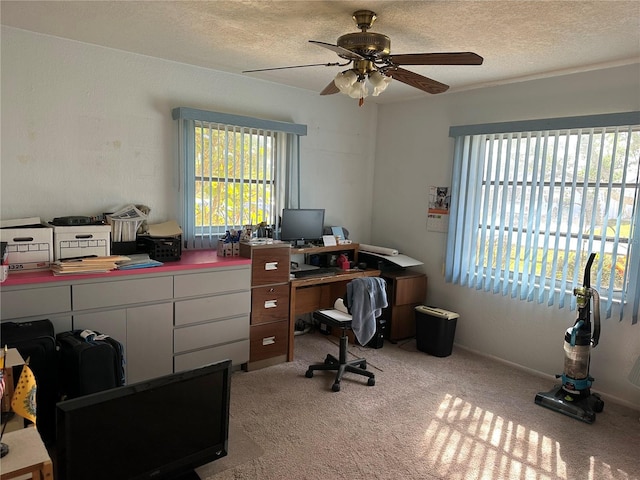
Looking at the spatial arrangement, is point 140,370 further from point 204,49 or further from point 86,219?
point 204,49

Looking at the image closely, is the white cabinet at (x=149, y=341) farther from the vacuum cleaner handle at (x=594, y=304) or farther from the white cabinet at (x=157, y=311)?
the vacuum cleaner handle at (x=594, y=304)

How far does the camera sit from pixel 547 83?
3453mm

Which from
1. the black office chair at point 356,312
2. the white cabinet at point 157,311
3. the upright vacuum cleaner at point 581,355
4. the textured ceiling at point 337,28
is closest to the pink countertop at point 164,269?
the white cabinet at point 157,311

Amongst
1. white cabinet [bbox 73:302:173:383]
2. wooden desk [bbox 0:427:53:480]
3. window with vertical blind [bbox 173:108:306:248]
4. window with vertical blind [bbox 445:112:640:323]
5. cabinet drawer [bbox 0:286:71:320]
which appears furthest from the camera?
window with vertical blind [bbox 173:108:306:248]

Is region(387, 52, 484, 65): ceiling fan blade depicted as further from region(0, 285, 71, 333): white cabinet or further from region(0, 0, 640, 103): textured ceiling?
region(0, 285, 71, 333): white cabinet

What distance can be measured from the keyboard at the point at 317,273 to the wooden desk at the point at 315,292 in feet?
0.19

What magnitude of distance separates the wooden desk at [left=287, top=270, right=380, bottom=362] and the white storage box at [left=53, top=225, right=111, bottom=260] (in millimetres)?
1421

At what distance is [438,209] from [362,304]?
5.05 ft

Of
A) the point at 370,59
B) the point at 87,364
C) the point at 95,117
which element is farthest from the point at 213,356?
the point at 370,59

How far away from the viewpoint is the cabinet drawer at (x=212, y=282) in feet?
9.96

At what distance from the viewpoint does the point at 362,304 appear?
10.6ft

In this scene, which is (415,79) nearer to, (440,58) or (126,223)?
(440,58)

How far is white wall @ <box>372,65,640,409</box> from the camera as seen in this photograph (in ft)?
10.4

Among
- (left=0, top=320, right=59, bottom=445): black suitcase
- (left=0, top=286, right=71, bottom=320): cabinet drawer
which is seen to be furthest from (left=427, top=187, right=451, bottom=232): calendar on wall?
(left=0, top=320, right=59, bottom=445): black suitcase
